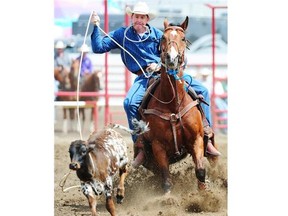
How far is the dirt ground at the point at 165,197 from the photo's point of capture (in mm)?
7625

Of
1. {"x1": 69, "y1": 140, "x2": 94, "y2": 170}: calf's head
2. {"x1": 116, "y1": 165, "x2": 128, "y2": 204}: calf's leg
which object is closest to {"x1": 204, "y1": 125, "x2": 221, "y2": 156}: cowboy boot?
{"x1": 116, "y1": 165, "x2": 128, "y2": 204}: calf's leg

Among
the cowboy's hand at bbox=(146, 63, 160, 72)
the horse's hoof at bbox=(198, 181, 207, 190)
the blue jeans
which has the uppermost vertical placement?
the cowboy's hand at bbox=(146, 63, 160, 72)

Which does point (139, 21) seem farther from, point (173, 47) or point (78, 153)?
point (78, 153)

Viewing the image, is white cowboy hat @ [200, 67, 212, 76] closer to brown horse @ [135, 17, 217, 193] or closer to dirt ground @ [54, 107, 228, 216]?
dirt ground @ [54, 107, 228, 216]

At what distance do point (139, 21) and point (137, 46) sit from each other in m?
0.22

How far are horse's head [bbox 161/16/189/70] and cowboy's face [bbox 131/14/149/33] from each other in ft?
1.80

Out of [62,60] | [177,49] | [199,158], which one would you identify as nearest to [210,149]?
[199,158]

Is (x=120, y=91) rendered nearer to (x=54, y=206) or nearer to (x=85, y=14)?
(x=85, y=14)

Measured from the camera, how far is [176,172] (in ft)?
27.7

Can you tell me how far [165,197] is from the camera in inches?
301

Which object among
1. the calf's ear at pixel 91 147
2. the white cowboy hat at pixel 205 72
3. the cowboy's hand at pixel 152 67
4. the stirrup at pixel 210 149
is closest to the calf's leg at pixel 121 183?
the calf's ear at pixel 91 147

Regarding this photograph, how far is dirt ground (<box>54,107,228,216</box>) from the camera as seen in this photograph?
25.0 feet
